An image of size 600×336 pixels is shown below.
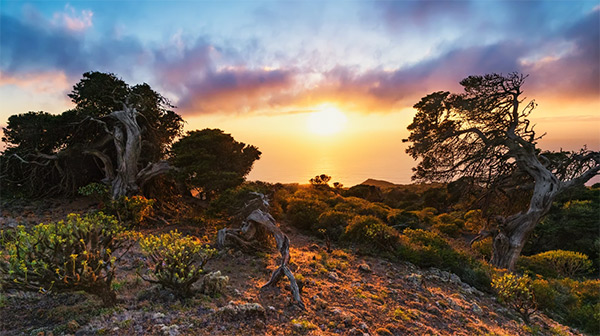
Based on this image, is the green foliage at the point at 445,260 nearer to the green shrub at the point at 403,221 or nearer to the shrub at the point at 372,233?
the shrub at the point at 372,233

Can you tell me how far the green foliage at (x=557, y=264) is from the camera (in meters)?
14.4

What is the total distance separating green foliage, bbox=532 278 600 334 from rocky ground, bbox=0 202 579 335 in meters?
1.03

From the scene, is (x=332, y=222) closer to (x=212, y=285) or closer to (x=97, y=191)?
(x=212, y=285)

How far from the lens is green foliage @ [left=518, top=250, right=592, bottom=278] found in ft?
47.4

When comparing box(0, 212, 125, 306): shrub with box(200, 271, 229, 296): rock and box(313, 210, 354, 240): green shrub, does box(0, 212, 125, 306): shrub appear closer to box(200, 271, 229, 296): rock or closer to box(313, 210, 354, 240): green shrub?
box(200, 271, 229, 296): rock

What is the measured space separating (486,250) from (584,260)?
433 centimetres

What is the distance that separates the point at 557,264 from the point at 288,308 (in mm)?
16356

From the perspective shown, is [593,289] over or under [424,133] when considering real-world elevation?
under

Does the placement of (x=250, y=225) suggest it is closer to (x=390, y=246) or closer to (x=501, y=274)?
(x=390, y=246)

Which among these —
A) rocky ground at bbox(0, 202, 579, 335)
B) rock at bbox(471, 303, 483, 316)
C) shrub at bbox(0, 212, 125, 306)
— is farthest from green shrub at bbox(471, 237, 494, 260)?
shrub at bbox(0, 212, 125, 306)

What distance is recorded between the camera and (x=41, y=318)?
16.9 feet

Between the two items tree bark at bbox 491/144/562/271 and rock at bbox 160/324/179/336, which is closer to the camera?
rock at bbox 160/324/179/336

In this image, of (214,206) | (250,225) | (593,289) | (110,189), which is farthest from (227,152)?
(593,289)

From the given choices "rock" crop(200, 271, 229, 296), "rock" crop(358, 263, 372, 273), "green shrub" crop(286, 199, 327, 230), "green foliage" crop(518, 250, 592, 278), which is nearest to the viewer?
"rock" crop(200, 271, 229, 296)
